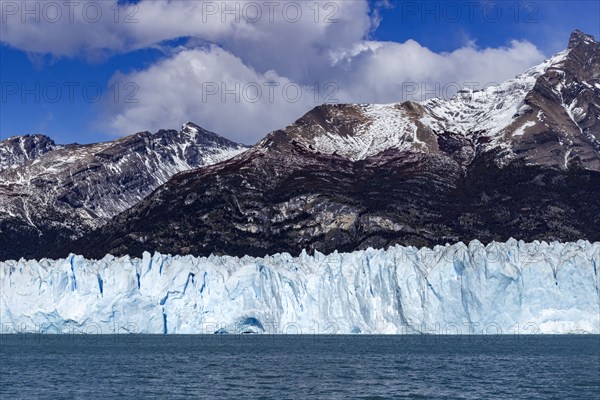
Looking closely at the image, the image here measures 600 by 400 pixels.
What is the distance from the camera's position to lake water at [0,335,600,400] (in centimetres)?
5581

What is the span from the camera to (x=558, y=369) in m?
69.2

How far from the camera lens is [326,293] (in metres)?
96.4

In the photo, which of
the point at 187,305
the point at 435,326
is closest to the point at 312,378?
the point at 435,326

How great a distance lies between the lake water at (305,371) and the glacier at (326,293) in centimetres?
245

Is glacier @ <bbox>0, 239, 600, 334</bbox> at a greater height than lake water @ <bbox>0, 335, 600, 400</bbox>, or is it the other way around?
glacier @ <bbox>0, 239, 600, 334</bbox>

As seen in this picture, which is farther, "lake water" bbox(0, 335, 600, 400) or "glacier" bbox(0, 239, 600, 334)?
"glacier" bbox(0, 239, 600, 334)

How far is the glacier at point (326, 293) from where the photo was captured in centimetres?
9125

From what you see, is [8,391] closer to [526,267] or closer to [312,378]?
[312,378]

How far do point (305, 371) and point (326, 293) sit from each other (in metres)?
28.5

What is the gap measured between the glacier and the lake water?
96.4 inches

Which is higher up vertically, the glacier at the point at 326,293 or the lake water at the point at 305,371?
the glacier at the point at 326,293

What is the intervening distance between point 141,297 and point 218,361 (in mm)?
23582

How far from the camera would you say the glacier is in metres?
91.2

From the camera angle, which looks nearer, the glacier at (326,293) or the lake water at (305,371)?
the lake water at (305,371)
